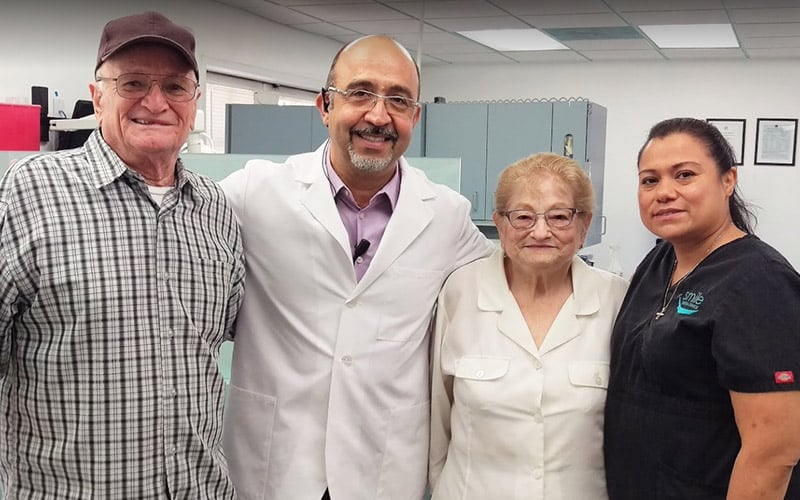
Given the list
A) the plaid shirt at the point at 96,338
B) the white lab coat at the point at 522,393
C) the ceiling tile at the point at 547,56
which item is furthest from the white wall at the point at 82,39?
the white lab coat at the point at 522,393

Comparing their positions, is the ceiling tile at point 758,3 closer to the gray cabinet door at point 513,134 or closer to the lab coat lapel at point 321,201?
the gray cabinet door at point 513,134

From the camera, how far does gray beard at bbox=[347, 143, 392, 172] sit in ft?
5.46

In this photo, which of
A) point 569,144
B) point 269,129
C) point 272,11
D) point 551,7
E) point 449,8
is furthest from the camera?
point 272,11

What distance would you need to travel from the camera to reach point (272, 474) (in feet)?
5.37

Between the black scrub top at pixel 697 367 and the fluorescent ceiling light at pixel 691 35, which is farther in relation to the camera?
the fluorescent ceiling light at pixel 691 35

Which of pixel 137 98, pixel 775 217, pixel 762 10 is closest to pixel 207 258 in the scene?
pixel 137 98

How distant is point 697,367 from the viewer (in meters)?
1.41

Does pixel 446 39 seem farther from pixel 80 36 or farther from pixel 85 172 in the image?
pixel 85 172

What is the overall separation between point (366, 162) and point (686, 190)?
635mm

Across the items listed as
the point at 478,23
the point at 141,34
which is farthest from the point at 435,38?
the point at 141,34

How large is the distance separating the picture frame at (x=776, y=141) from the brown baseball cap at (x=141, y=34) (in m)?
7.42

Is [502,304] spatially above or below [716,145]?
below

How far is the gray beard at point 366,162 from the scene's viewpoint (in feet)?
5.46

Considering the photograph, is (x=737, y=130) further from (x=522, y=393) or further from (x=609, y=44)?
(x=522, y=393)
